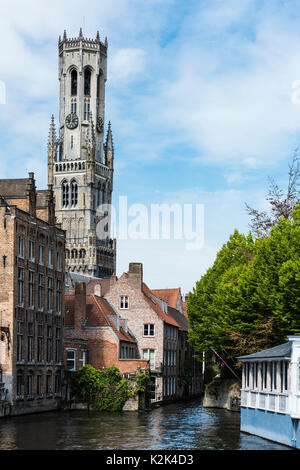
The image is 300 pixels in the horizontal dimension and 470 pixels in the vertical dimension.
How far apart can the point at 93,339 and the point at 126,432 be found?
22065 mm

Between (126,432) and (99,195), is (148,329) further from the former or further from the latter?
(99,195)

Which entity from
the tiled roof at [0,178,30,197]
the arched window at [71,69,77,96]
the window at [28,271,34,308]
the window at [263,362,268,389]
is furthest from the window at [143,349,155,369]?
the arched window at [71,69,77,96]

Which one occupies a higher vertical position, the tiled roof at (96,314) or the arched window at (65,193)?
the arched window at (65,193)

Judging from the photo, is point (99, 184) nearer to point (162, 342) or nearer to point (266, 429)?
point (162, 342)

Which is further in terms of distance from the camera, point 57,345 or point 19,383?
point 57,345

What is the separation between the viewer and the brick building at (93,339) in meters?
63.4

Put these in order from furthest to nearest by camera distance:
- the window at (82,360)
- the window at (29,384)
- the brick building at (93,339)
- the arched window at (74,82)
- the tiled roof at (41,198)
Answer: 1. the arched window at (74,82)
2. the tiled roof at (41,198)
3. the window at (82,360)
4. the brick building at (93,339)
5. the window at (29,384)

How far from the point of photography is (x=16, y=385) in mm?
53094

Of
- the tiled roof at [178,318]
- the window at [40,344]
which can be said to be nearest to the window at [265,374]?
the window at [40,344]

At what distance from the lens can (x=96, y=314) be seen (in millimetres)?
65938

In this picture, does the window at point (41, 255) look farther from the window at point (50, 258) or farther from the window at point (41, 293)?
the window at point (50, 258)

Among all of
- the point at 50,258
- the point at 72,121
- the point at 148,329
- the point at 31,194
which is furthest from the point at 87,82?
the point at 31,194

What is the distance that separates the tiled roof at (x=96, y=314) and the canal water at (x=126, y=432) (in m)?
9.21
